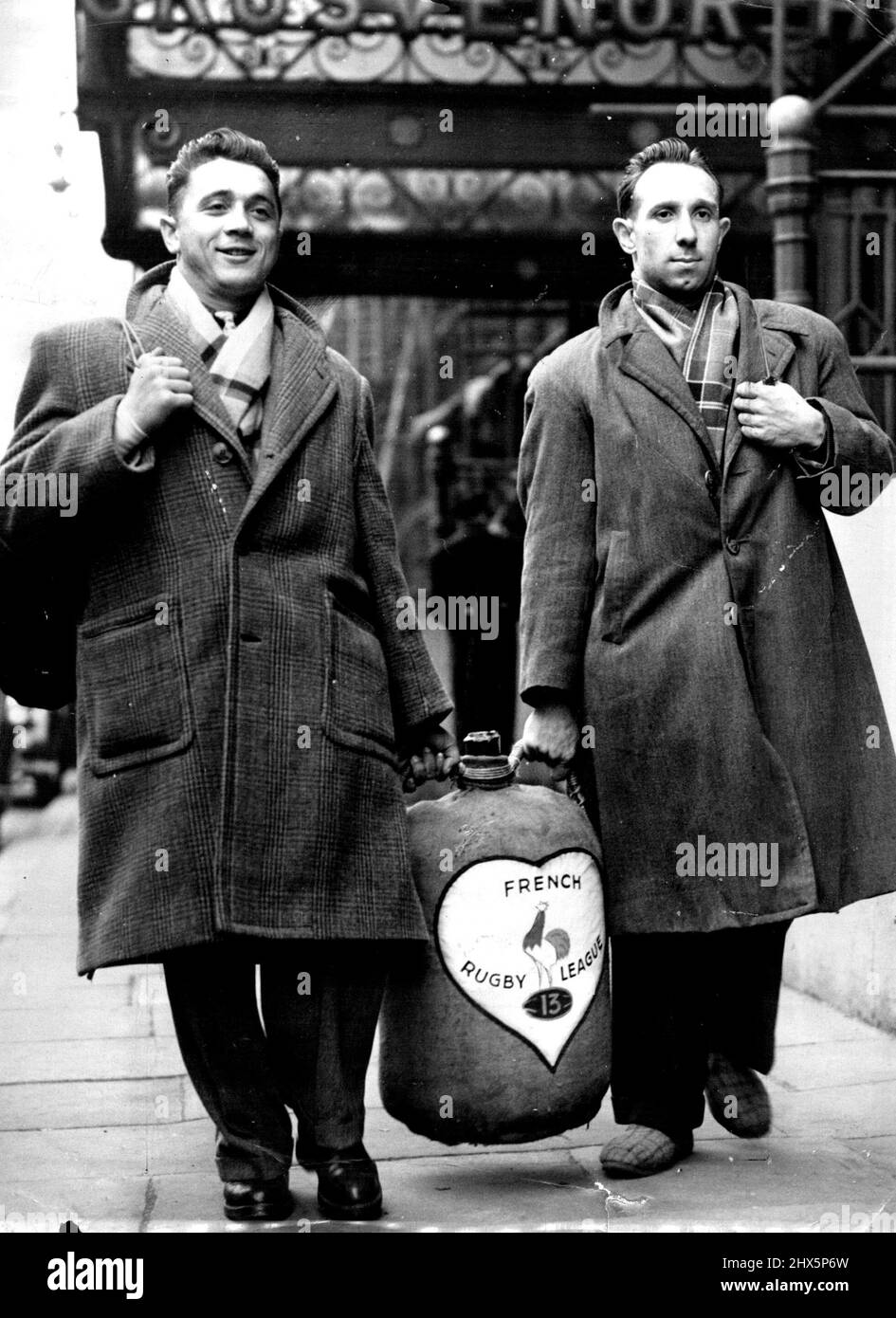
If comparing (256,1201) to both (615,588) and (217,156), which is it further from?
(217,156)

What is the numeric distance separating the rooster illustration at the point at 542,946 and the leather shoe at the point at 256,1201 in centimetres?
67

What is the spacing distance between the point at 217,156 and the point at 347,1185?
81.6 inches

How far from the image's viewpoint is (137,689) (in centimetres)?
362

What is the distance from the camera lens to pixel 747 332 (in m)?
4.01

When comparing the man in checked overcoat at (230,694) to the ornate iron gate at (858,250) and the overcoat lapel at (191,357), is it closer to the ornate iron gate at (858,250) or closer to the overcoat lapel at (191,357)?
the overcoat lapel at (191,357)

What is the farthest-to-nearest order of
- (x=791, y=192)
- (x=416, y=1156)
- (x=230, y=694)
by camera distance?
1. (x=791, y=192)
2. (x=416, y=1156)
3. (x=230, y=694)

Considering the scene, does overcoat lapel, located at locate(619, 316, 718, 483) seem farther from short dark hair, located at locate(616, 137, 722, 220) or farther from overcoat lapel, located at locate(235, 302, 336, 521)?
overcoat lapel, located at locate(235, 302, 336, 521)

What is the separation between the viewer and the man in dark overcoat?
12.9 ft

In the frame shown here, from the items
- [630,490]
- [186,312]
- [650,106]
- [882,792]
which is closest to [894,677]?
[882,792]

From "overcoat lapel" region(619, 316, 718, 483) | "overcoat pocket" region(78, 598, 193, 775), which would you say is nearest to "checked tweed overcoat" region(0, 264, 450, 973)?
"overcoat pocket" region(78, 598, 193, 775)

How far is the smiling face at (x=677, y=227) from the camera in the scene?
396 centimetres

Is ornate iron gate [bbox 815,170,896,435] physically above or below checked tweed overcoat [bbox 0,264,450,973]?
above

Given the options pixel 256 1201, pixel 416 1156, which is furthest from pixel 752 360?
pixel 256 1201

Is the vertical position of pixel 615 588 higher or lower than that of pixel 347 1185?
higher
